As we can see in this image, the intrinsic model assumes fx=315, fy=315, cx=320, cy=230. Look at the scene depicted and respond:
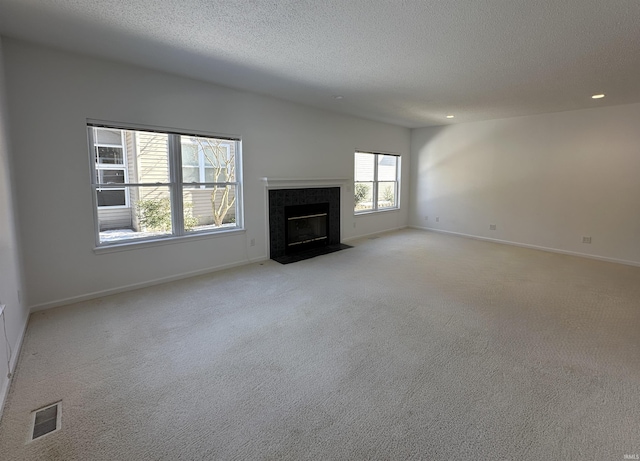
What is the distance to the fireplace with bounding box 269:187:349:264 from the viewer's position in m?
5.13

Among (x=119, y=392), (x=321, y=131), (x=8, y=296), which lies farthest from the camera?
(x=321, y=131)

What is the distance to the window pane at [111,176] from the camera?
3498 millimetres

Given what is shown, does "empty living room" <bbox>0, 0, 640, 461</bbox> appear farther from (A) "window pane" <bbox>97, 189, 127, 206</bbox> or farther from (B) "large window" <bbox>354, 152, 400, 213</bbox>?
(B) "large window" <bbox>354, 152, 400, 213</bbox>

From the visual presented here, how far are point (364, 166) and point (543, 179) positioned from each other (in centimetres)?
337

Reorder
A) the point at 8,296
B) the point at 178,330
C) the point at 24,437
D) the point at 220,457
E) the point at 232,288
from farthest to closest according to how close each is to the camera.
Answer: the point at 232,288 < the point at 178,330 < the point at 8,296 < the point at 24,437 < the point at 220,457

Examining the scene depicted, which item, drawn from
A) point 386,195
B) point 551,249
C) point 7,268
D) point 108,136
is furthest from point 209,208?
point 551,249

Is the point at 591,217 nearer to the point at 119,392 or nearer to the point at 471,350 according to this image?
the point at 471,350

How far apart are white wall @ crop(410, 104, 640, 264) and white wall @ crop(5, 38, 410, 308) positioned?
169 inches

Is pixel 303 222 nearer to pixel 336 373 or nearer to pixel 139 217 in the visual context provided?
pixel 139 217

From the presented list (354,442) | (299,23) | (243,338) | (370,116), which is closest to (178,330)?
(243,338)

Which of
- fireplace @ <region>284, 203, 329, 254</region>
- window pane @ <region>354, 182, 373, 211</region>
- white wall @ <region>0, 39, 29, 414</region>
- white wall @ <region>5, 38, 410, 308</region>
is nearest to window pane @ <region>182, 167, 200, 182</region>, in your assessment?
white wall @ <region>5, 38, 410, 308</region>

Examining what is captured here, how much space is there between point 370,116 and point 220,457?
5977 mm

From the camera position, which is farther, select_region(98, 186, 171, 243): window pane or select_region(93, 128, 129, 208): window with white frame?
select_region(98, 186, 171, 243): window pane

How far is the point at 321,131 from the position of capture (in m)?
5.70
